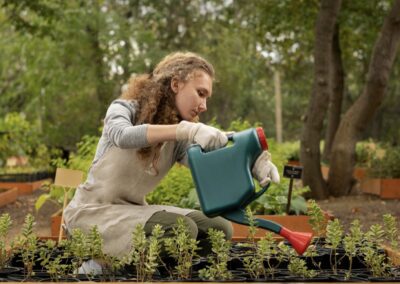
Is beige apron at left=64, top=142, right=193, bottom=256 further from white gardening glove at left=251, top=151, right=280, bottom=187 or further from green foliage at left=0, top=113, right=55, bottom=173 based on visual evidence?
green foliage at left=0, top=113, right=55, bottom=173

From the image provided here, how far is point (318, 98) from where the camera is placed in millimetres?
10172

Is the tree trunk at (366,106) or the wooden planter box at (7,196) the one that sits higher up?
the tree trunk at (366,106)

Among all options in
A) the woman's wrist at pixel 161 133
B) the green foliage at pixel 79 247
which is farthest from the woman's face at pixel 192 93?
the green foliage at pixel 79 247

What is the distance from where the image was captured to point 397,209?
8945 millimetres

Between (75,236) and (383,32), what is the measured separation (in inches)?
323

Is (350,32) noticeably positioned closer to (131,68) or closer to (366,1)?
(366,1)

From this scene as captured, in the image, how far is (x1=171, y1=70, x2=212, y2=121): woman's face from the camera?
3.19m

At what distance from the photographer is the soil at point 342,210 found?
305 inches

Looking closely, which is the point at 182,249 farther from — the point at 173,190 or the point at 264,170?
the point at 173,190

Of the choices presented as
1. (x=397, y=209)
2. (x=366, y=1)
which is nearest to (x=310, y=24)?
(x=366, y=1)

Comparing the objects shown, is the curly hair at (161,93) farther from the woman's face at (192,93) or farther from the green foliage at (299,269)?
the green foliage at (299,269)

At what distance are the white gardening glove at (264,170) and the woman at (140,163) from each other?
45 centimetres

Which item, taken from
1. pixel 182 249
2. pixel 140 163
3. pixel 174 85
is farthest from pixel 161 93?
pixel 182 249

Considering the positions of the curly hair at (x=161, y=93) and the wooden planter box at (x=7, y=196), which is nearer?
the curly hair at (x=161, y=93)
